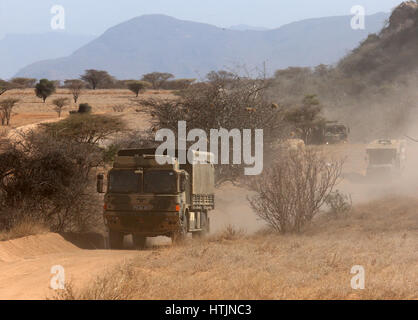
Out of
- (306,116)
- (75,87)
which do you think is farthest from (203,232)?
(75,87)

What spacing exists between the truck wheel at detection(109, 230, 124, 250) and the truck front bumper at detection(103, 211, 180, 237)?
34 centimetres

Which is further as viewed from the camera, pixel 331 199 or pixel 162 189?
pixel 331 199

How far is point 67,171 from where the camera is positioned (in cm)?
2016

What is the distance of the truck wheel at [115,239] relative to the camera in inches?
701

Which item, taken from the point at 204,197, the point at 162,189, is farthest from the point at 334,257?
the point at 204,197

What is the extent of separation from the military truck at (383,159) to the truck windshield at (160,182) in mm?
25124

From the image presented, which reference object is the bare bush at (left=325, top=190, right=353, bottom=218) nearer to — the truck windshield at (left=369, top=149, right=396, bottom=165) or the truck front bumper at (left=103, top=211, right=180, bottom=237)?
the truck front bumper at (left=103, top=211, right=180, bottom=237)

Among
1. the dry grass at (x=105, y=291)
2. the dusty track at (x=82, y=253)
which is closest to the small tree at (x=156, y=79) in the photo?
the dusty track at (x=82, y=253)

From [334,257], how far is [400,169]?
29.5 m

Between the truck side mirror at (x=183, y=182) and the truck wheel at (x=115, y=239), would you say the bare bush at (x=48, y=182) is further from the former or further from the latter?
the truck side mirror at (x=183, y=182)

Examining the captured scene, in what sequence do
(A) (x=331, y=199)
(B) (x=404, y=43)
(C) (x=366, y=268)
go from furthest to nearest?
(B) (x=404, y=43)
(A) (x=331, y=199)
(C) (x=366, y=268)

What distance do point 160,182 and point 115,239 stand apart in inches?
84.7

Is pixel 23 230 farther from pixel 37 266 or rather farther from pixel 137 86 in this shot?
pixel 137 86
